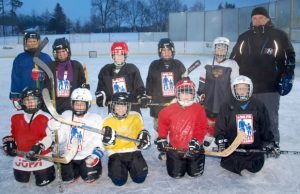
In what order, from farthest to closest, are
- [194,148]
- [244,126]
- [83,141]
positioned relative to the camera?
[244,126] → [83,141] → [194,148]

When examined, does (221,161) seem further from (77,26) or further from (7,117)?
(77,26)

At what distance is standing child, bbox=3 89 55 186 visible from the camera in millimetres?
3098

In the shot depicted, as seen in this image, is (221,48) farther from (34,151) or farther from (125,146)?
(34,151)

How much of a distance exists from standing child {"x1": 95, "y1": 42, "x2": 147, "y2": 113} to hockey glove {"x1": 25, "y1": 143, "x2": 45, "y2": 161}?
2.63ft

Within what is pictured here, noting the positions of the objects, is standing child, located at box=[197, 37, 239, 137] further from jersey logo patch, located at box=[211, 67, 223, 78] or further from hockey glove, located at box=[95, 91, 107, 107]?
hockey glove, located at box=[95, 91, 107, 107]

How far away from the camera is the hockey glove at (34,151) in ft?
9.61

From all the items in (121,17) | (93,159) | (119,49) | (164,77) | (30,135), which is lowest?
(93,159)

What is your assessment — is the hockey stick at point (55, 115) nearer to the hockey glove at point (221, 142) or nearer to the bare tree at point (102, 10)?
the hockey glove at point (221, 142)

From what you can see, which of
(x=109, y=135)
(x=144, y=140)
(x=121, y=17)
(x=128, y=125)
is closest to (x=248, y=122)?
(x=144, y=140)

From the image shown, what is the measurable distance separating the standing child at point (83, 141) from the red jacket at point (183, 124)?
59 cm

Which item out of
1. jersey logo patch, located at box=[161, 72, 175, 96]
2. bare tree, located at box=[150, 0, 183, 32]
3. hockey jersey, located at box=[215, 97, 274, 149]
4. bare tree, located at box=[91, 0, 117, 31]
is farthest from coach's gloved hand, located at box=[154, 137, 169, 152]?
bare tree, located at box=[91, 0, 117, 31]

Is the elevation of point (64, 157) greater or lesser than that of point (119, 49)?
lesser

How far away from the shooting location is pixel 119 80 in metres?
3.68

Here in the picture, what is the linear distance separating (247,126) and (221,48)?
0.84 metres
